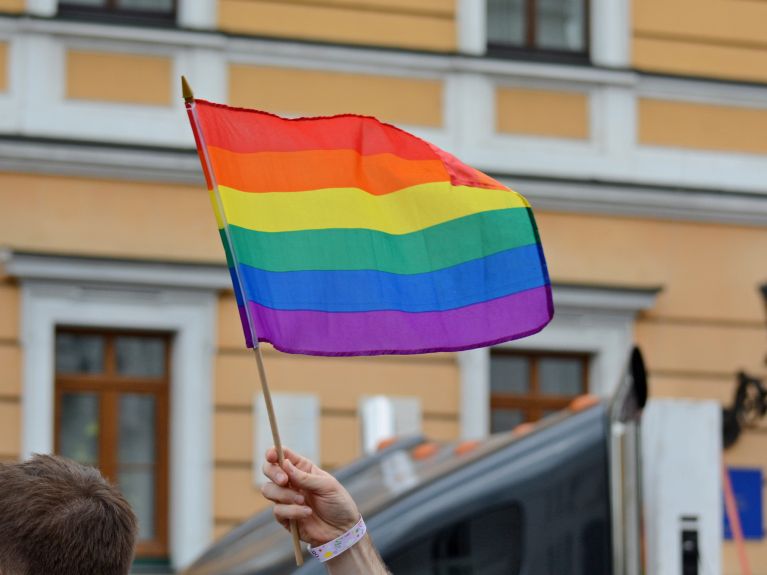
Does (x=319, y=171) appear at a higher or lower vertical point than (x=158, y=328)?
higher

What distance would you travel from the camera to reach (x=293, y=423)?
1173 cm

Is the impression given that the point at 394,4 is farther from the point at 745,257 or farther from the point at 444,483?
the point at 444,483

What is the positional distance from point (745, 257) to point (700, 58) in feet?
4.20

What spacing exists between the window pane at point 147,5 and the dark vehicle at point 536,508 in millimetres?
6576

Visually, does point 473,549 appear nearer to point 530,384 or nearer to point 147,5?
point 147,5

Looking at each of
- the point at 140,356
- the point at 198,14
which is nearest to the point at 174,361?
the point at 140,356

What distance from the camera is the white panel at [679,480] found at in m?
5.52

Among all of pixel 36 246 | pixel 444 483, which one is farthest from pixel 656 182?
pixel 444 483

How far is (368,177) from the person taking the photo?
4.22m

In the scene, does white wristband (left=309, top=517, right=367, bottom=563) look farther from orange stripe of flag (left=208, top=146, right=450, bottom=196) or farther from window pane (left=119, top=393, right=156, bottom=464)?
window pane (left=119, top=393, right=156, bottom=464)

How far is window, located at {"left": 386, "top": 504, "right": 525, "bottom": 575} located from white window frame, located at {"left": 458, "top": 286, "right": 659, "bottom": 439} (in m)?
6.67

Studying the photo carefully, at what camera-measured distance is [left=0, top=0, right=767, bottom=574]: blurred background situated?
37.5 feet

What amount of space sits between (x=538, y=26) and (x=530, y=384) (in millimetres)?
2252

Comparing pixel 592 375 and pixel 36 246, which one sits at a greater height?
pixel 36 246
